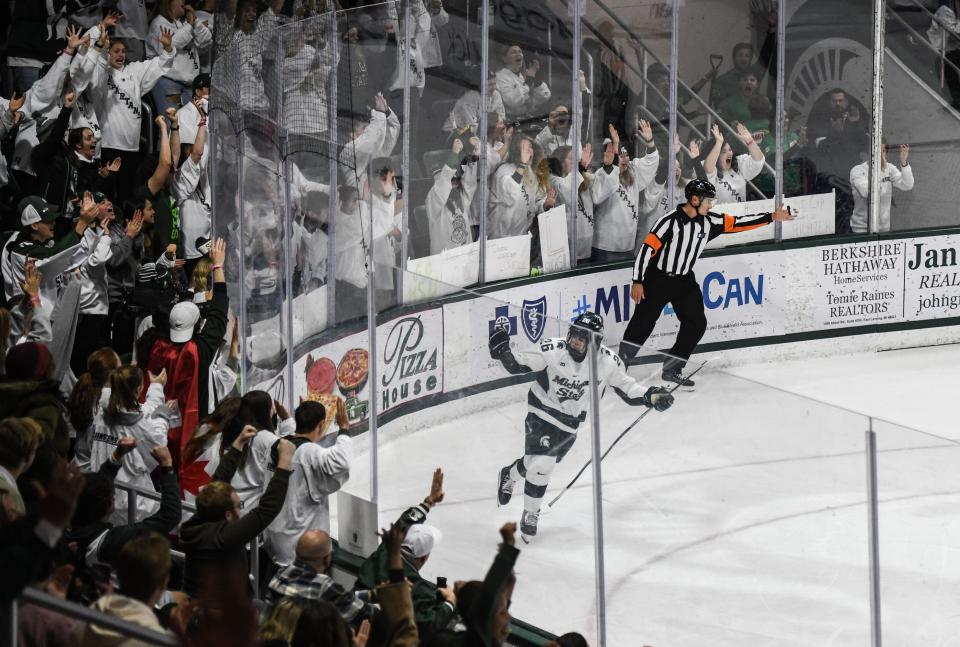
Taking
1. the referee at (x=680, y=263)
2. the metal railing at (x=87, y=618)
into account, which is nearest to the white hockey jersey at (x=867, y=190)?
the referee at (x=680, y=263)

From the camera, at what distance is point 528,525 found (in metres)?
5.79

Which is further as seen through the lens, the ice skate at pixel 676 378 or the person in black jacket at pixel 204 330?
the person in black jacket at pixel 204 330

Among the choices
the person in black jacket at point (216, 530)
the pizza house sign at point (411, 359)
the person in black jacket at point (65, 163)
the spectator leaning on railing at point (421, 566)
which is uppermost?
the person in black jacket at point (65, 163)

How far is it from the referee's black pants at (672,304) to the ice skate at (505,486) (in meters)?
4.68

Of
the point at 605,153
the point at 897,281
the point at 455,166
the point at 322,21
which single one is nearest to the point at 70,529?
the point at 322,21

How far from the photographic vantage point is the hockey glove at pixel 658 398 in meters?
5.39

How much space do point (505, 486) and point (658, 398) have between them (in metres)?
0.87

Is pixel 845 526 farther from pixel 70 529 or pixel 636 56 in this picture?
pixel 636 56

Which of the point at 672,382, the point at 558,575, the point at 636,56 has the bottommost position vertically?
the point at 558,575

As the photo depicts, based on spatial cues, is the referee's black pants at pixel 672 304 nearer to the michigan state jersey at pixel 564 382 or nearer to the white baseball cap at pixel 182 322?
the white baseball cap at pixel 182 322

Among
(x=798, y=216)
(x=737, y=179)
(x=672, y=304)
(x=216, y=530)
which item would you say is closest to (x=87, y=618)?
(x=216, y=530)

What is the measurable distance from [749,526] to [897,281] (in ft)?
25.4

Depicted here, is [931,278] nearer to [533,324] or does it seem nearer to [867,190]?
[867,190]

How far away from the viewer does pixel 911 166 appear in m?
12.8
